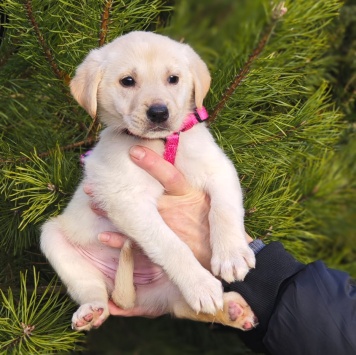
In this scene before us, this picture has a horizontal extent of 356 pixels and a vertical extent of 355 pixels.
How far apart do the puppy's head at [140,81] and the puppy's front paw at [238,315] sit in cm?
64

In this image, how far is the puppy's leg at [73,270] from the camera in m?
2.07

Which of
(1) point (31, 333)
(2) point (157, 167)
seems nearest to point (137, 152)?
(2) point (157, 167)

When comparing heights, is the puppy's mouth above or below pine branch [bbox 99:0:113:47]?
below

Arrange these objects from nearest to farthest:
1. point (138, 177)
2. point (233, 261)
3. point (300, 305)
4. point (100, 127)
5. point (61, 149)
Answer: point (300, 305)
point (233, 261)
point (138, 177)
point (61, 149)
point (100, 127)

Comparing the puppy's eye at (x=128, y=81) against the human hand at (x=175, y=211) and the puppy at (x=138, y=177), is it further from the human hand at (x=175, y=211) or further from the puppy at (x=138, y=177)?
the human hand at (x=175, y=211)

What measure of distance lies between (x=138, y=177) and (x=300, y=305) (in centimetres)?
73

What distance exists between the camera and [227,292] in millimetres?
1911

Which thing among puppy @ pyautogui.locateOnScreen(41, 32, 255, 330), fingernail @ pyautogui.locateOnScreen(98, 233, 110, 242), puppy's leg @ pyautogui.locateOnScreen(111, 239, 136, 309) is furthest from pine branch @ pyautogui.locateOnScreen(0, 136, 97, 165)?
puppy's leg @ pyautogui.locateOnScreen(111, 239, 136, 309)

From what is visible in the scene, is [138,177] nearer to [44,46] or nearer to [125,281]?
[125,281]

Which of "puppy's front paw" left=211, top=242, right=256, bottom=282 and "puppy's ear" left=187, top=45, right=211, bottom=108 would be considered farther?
"puppy's ear" left=187, top=45, right=211, bottom=108

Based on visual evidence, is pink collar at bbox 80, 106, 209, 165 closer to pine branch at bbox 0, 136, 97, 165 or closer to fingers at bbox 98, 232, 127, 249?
pine branch at bbox 0, 136, 97, 165

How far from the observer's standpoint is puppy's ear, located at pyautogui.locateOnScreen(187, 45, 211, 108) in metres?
2.10

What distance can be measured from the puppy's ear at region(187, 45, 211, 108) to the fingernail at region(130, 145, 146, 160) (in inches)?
10.3

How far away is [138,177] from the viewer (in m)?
2.11
